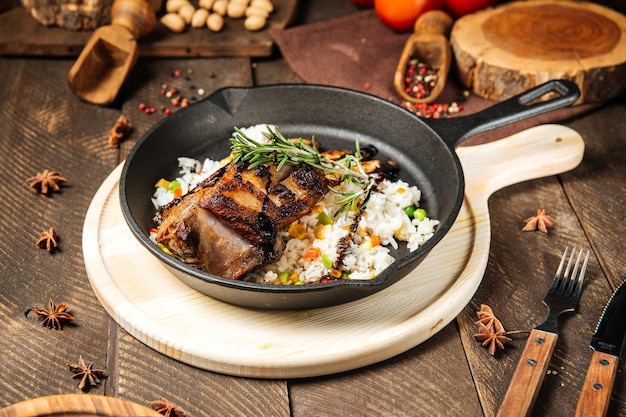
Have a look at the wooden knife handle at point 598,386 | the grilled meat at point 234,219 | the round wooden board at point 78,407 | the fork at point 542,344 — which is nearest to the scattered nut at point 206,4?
the grilled meat at point 234,219

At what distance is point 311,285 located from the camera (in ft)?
8.83

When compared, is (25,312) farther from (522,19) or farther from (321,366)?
(522,19)

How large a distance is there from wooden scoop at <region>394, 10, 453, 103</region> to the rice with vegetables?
1166 mm

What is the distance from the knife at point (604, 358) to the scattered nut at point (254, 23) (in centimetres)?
314

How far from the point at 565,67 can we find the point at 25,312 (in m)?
3.36

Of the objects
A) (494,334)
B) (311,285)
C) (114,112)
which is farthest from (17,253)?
(494,334)

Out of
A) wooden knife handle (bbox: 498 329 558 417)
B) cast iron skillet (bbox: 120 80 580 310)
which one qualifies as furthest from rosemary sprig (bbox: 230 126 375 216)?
wooden knife handle (bbox: 498 329 558 417)

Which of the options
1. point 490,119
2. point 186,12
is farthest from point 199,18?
point 490,119

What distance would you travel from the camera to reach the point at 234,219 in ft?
9.43

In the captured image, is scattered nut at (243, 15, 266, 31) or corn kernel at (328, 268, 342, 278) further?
scattered nut at (243, 15, 266, 31)

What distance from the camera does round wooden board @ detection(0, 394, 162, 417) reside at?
8.03 feet

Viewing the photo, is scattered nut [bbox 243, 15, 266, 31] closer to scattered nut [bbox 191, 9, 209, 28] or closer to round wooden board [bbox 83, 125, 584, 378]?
scattered nut [bbox 191, 9, 209, 28]

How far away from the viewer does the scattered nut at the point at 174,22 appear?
199 inches

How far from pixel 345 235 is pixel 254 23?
8.20ft
